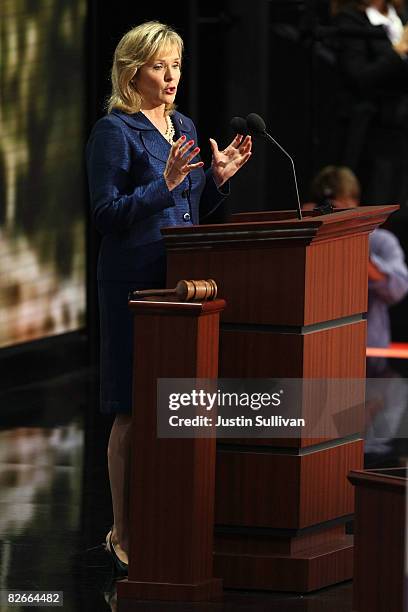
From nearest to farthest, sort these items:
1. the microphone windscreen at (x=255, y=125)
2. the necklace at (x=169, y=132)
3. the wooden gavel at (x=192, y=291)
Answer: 1. the wooden gavel at (x=192, y=291)
2. the microphone windscreen at (x=255, y=125)
3. the necklace at (x=169, y=132)

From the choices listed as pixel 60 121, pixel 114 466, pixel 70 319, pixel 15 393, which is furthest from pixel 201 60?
pixel 114 466

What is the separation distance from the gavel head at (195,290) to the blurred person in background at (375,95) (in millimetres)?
6389

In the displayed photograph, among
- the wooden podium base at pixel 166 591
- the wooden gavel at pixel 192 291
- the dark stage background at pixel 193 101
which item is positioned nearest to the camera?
the wooden gavel at pixel 192 291

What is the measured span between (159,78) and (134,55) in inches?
3.8

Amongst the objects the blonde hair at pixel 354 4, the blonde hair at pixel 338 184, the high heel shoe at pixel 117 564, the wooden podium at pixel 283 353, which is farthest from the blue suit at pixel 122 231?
the blonde hair at pixel 354 4

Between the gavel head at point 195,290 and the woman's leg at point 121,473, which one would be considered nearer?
the gavel head at point 195,290

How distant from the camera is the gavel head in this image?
4.05 m

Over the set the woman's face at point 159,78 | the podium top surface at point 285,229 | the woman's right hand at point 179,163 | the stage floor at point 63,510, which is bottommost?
the stage floor at point 63,510

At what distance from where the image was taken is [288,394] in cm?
422

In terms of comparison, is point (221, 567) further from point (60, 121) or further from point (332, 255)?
point (60, 121)

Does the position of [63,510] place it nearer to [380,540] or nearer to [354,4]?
[380,540]

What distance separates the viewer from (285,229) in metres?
4.12

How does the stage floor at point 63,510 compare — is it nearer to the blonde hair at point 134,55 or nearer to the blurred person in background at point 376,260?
the blonde hair at point 134,55

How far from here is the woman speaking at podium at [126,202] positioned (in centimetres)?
438
